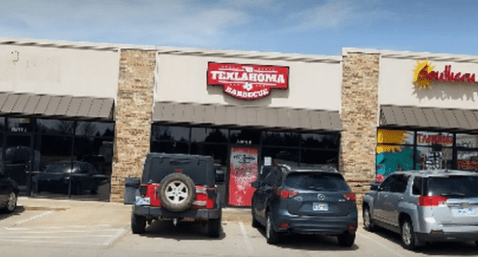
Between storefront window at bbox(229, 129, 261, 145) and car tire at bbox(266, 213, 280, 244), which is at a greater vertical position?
storefront window at bbox(229, 129, 261, 145)

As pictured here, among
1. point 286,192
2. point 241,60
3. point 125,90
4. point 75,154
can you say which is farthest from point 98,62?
point 286,192

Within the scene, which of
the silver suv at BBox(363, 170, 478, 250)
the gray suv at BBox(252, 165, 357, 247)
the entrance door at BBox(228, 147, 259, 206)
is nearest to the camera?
the silver suv at BBox(363, 170, 478, 250)

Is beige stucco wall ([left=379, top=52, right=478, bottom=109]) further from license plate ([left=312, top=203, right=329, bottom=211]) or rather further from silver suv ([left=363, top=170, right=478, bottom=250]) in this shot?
license plate ([left=312, top=203, right=329, bottom=211])

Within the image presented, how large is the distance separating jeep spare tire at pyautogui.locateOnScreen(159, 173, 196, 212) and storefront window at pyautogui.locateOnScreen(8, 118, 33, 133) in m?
9.86

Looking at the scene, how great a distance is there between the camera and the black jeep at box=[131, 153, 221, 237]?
35.3 ft

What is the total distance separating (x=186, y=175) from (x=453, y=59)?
1248cm

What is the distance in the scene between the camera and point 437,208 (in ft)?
32.8

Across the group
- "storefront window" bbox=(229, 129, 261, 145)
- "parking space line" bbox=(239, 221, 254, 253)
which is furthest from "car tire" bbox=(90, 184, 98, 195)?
"parking space line" bbox=(239, 221, 254, 253)

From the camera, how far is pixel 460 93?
1900 centimetres

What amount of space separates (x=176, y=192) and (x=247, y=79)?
859cm

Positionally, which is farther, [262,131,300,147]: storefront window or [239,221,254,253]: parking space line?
[262,131,300,147]: storefront window

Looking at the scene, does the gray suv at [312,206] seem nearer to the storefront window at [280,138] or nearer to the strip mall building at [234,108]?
the strip mall building at [234,108]

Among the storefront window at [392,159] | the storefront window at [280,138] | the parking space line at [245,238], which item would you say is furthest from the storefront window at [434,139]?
the parking space line at [245,238]

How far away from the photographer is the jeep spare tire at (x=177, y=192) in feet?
35.2
